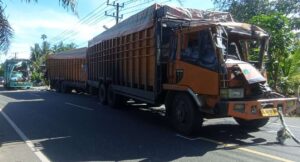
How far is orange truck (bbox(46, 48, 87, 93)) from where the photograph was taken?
2534cm

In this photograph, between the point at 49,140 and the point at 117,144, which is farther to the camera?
the point at 49,140

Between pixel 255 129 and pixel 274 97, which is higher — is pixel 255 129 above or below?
below

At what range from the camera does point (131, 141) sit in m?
9.55

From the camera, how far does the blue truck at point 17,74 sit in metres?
40.2

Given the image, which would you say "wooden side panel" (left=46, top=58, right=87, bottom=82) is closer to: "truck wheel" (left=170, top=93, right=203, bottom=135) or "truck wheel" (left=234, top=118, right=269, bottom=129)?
"truck wheel" (left=170, top=93, right=203, bottom=135)

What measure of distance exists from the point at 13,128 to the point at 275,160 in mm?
7472

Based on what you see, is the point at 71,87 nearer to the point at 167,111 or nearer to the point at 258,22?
the point at 258,22

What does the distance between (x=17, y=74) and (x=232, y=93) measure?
3499 cm

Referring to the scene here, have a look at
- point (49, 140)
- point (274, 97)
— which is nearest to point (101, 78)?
point (49, 140)

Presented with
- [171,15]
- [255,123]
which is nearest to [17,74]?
[171,15]

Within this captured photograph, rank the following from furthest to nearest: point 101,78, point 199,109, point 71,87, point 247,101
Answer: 1. point 71,87
2. point 101,78
3. point 199,109
4. point 247,101

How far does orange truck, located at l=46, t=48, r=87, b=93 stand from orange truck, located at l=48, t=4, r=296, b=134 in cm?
1183

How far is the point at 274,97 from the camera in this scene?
9.38m

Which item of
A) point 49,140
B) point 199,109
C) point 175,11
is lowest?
point 49,140
